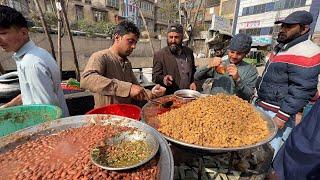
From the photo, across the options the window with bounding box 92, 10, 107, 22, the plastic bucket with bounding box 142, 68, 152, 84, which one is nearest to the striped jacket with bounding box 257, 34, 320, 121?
the plastic bucket with bounding box 142, 68, 152, 84

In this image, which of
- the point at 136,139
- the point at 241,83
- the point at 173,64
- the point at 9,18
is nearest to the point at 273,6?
the point at 173,64

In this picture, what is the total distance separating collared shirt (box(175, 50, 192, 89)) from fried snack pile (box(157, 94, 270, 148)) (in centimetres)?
170

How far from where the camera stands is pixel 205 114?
80.4 inches

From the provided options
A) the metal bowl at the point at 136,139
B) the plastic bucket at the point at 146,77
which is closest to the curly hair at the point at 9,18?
the metal bowl at the point at 136,139

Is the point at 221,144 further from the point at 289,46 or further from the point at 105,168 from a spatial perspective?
the point at 289,46

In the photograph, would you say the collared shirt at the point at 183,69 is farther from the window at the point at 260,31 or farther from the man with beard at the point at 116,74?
the window at the point at 260,31

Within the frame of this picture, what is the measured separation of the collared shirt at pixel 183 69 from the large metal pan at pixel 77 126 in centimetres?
228

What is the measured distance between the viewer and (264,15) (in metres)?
33.4

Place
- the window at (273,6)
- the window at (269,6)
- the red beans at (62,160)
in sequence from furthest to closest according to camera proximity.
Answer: the window at (269,6) → the window at (273,6) → the red beans at (62,160)

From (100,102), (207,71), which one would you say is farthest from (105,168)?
(207,71)

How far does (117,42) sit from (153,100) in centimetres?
94

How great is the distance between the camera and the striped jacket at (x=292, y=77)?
2.65 m

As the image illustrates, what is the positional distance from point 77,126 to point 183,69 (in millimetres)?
A: 2564

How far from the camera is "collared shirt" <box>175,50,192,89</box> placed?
397 centimetres
